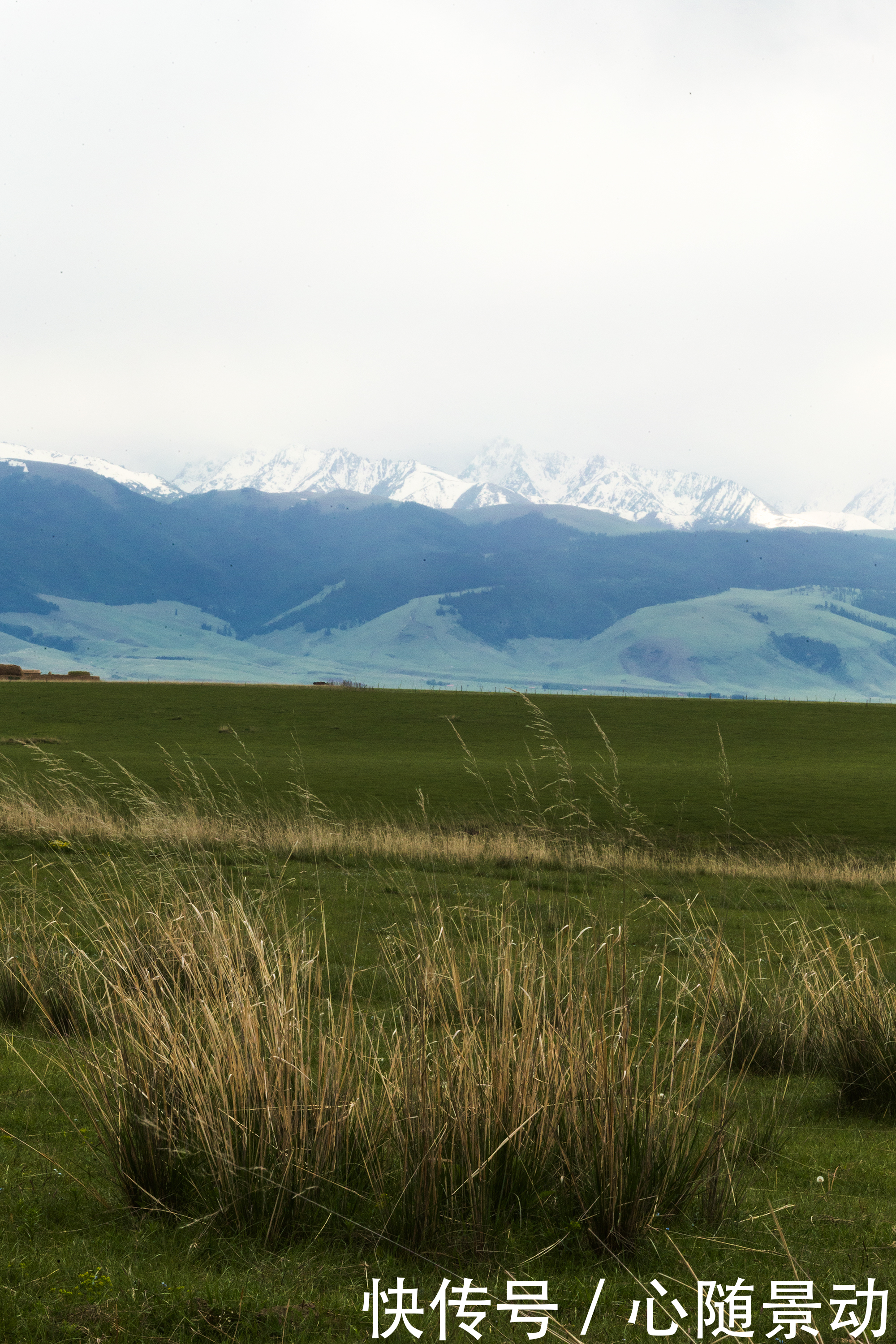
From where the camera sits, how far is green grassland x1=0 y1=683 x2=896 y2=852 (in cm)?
2273

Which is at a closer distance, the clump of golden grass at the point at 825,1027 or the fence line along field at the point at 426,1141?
the fence line along field at the point at 426,1141

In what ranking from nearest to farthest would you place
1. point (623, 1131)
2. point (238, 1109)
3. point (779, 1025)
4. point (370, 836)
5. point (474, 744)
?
point (623, 1131), point (238, 1109), point (779, 1025), point (370, 836), point (474, 744)

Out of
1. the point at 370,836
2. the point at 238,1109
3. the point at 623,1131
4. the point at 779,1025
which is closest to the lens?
the point at 623,1131

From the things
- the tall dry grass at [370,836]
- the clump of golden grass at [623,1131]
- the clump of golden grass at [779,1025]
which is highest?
the clump of golden grass at [623,1131]

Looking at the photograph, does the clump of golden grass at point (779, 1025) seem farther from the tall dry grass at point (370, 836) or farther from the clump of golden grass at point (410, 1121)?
the tall dry grass at point (370, 836)

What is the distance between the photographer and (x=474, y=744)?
33.9m

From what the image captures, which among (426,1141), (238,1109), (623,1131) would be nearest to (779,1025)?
(623,1131)

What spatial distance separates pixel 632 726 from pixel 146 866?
3112cm

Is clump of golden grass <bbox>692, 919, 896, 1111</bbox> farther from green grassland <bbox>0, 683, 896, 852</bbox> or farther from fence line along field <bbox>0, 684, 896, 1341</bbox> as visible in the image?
green grassland <bbox>0, 683, 896, 852</bbox>

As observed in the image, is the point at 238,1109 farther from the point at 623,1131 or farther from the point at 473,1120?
the point at 623,1131

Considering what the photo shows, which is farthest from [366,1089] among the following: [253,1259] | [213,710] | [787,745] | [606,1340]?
[213,710]

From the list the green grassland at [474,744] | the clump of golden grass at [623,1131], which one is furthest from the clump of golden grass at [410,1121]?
the green grassland at [474,744]

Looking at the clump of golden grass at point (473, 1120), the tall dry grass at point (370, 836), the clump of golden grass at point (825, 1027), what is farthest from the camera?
the tall dry grass at point (370, 836)

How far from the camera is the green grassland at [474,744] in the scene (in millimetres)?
22734
